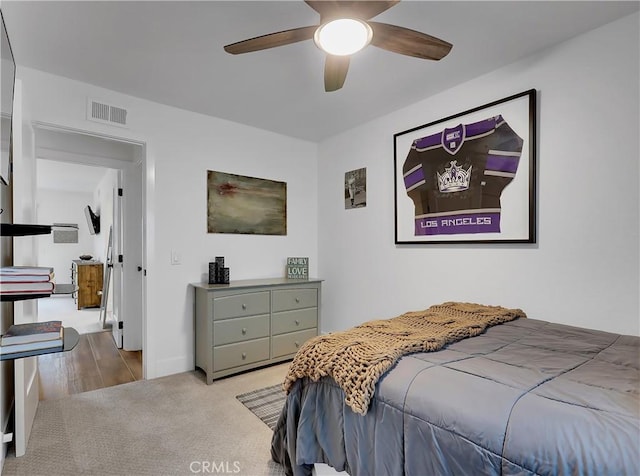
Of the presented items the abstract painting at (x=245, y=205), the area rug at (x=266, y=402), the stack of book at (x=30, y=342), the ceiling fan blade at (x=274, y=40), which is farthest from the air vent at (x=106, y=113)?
the area rug at (x=266, y=402)

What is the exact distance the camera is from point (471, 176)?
102 inches

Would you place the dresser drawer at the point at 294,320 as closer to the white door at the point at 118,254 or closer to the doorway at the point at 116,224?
the doorway at the point at 116,224

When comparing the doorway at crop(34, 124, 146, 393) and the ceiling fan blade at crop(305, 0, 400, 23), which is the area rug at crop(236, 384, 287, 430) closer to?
the doorway at crop(34, 124, 146, 393)

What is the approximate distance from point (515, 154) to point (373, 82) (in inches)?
46.6

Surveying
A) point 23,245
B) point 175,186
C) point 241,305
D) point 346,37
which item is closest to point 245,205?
point 175,186

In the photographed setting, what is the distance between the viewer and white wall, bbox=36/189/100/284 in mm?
7780

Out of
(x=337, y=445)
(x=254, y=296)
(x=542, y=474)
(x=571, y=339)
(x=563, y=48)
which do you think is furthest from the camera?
(x=254, y=296)

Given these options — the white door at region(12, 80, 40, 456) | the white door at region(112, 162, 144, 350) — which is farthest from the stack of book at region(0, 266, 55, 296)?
the white door at region(112, 162, 144, 350)

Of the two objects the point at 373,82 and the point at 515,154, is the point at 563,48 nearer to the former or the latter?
the point at 515,154

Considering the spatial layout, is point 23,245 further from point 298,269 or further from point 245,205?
point 298,269

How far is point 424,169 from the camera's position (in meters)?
2.93

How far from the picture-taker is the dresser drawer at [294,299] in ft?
10.8

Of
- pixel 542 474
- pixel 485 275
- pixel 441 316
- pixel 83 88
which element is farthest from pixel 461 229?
pixel 83 88

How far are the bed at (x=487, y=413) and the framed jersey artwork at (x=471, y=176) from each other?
1032 mm
